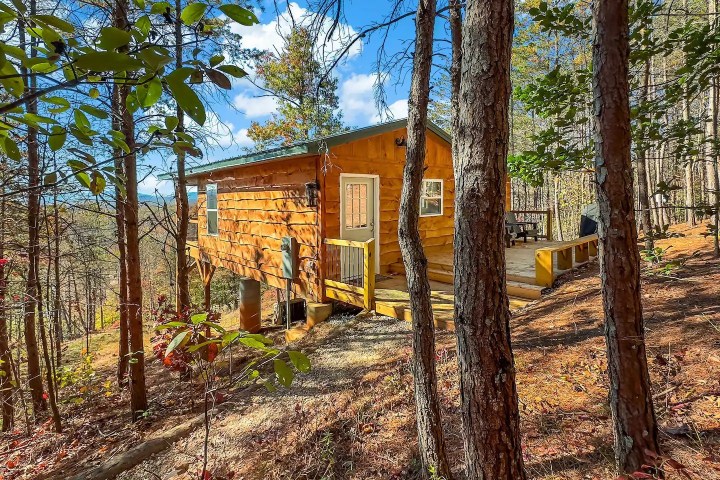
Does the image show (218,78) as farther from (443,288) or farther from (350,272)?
(443,288)

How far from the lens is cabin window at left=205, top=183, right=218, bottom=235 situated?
10336 mm

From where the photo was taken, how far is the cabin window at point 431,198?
29.3 ft

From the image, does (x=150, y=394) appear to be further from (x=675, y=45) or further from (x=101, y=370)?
(x=675, y=45)

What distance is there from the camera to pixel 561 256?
751 cm

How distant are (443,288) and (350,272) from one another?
5.96 ft

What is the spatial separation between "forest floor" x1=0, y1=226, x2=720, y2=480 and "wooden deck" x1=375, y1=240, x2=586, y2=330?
0.25m

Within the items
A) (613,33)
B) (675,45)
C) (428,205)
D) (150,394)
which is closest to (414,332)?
(613,33)

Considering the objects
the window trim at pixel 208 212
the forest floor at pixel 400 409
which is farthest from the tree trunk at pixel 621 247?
the window trim at pixel 208 212

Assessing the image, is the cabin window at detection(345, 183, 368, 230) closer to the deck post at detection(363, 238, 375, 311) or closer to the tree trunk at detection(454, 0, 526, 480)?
the deck post at detection(363, 238, 375, 311)

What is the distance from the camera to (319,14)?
294 cm

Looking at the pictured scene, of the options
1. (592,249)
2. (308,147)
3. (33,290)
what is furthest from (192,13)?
(592,249)

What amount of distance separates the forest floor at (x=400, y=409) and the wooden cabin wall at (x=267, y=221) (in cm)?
151

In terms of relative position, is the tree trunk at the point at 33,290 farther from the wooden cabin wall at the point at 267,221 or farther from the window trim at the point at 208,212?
the window trim at the point at 208,212

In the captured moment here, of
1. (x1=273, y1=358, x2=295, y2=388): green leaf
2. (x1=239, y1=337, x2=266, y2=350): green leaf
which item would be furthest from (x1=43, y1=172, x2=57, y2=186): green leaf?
(x1=273, y1=358, x2=295, y2=388): green leaf
